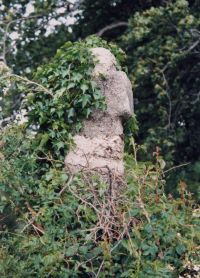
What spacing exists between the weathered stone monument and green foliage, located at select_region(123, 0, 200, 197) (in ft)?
14.7

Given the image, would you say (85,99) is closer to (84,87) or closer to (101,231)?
(84,87)

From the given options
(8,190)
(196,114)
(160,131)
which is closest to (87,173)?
(8,190)

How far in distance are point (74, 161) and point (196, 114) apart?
6.65 meters

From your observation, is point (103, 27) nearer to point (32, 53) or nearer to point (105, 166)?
point (32, 53)

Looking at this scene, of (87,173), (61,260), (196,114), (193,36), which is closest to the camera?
(61,260)

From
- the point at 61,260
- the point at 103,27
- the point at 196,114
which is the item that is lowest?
the point at 196,114

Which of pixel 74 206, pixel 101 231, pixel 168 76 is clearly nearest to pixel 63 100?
pixel 74 206

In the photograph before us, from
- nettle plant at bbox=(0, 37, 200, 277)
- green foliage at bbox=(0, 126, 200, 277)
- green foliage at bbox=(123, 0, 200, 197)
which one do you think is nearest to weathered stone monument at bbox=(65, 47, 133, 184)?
nettle plant at bbox=(0, 37, 200, 277)

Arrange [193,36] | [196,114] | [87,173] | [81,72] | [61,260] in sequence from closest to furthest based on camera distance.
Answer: [61,260]
[87,173]
[81,72]
[193,36]
[196,114]

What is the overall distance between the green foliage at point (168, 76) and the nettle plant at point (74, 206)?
466 centimetres

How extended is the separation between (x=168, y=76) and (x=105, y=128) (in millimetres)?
5964

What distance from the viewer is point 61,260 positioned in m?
5.37

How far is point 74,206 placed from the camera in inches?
223

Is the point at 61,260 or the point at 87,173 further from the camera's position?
the point at 87,173
